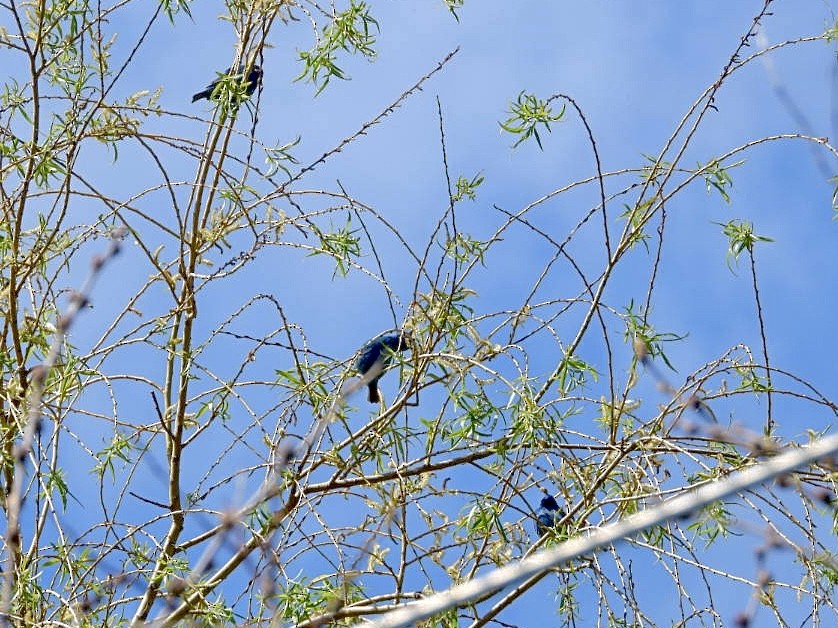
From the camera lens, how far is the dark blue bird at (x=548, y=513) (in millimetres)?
3838

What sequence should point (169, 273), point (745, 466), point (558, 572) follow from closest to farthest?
point (745, 466) < point (558, 572) < point (169, 273)

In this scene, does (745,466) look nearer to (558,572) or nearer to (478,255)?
(558,572)

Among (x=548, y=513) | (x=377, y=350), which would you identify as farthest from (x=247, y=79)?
(x=548, y=513)

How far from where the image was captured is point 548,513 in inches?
158

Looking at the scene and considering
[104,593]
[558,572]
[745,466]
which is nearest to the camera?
[104,593]

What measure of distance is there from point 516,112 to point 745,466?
1.37m

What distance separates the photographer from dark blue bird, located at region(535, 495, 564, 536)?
3838 mm

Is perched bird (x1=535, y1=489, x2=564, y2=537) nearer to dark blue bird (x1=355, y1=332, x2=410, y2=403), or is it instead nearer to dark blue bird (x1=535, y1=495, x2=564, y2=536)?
dark blue bird (x1=535, y1=495, x2=564, y2=536)

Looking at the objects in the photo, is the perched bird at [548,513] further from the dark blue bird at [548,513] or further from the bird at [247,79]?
the bird at [247,79]

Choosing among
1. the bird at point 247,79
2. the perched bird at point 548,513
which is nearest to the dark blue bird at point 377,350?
the perched bird at point 548,513

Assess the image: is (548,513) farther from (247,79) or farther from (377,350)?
(247,79)

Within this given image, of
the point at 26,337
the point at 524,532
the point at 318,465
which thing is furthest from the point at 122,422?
the point at 524,532

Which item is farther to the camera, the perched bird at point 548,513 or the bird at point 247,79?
the bird at point 247,79

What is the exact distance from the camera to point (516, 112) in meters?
4.08
